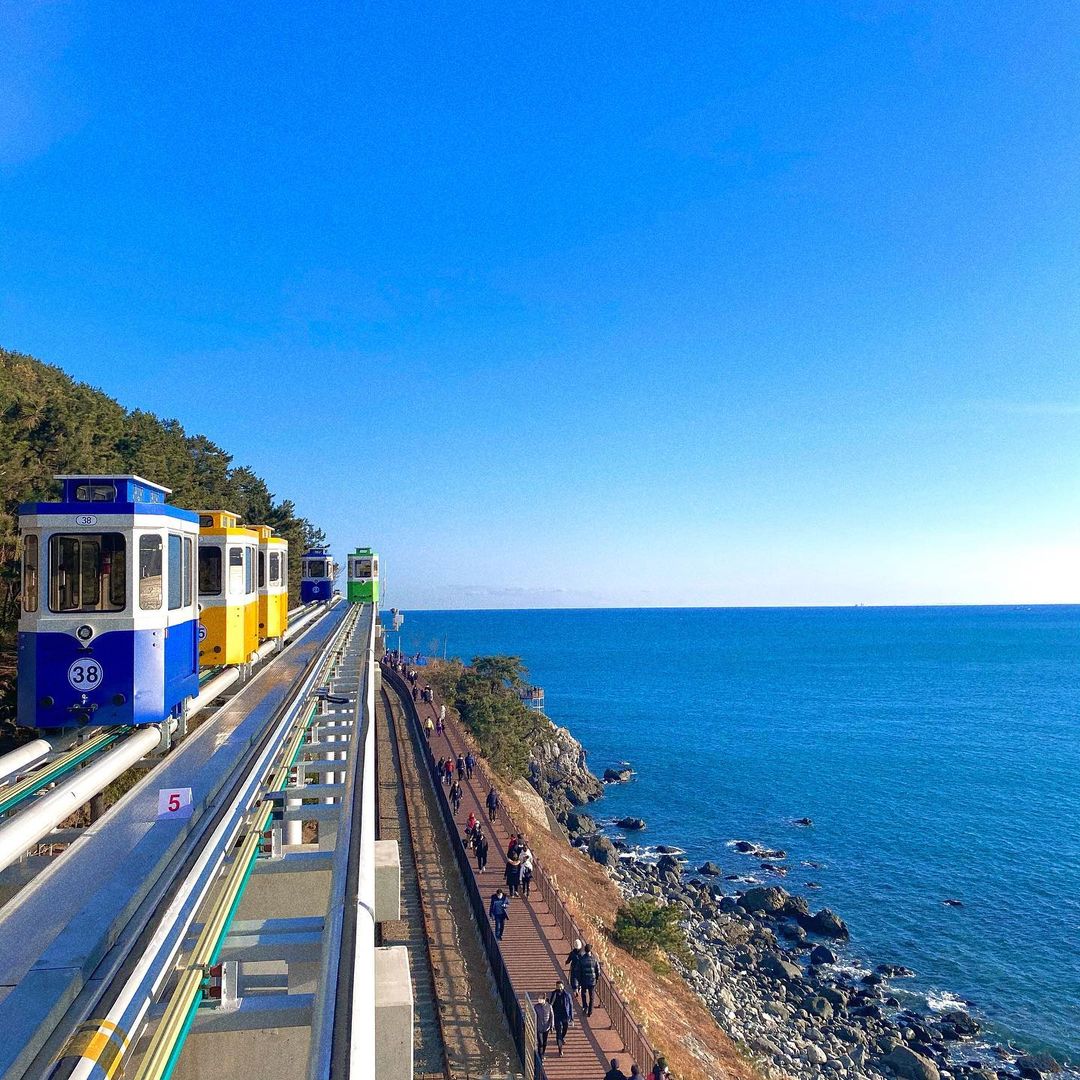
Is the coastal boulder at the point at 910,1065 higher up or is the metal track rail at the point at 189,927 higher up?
the metal track rail at the point at 189,927

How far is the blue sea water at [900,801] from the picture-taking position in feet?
95.8

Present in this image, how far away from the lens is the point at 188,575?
10.7 metres

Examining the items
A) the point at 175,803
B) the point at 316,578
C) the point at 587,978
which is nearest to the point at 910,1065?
the point at 587,978

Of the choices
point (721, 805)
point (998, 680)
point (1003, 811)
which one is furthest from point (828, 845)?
point (998, 680)

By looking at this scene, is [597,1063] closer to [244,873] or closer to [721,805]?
[244,873]

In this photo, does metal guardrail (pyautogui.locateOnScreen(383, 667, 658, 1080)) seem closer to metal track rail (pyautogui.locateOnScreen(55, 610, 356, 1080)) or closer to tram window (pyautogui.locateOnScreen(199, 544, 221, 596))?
metal track rail (pyautogui.locateOnScreen(55, 610, 356, 1080))

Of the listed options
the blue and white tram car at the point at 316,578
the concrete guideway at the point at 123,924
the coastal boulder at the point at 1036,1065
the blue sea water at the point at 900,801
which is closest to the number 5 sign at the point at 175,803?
the concrete guideway at the point at 123,924

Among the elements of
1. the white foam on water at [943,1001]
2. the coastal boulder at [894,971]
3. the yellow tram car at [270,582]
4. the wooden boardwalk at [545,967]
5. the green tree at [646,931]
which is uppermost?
the yellow tram car at [270,582]

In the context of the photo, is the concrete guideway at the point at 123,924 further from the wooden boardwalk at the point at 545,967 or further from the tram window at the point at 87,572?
the wooden boardwalk at the point at 545,967

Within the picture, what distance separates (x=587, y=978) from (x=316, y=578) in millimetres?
34087

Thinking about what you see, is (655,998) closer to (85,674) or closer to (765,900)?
(85,674)

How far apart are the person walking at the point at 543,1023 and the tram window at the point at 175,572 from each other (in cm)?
804

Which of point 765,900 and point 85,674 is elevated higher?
point 85,674

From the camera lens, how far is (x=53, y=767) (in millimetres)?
7691
